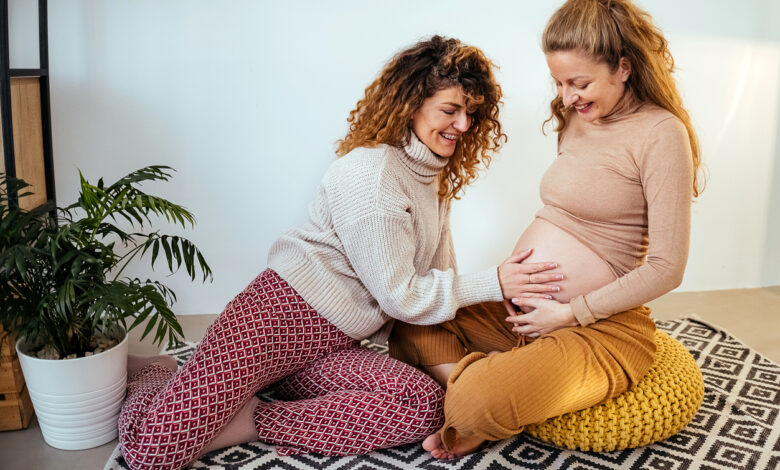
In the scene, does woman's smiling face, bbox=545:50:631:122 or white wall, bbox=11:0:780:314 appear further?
white wall, bbox=11:0:780:314

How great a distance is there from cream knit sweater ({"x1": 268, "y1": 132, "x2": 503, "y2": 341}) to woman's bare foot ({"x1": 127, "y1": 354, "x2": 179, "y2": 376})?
1.57 ft

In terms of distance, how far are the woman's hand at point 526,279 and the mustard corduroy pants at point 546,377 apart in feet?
0.38

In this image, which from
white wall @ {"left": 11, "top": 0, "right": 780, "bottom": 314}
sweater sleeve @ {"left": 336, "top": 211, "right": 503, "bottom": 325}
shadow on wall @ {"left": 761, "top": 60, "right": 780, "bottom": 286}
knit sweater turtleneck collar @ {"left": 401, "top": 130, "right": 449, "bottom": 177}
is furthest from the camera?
shadow on wall @ {"left": 761, "top": 60, "right": 780, "bottom": 286}

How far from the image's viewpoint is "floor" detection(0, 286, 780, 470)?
1722 millimetres

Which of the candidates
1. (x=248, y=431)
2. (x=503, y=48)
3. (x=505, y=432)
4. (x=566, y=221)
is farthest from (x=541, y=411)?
(x=503, y=48)

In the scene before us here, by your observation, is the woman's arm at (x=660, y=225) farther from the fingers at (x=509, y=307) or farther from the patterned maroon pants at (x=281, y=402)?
the patterned maroon pants at (x=281, y=402)

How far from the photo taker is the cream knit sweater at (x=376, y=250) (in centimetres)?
174

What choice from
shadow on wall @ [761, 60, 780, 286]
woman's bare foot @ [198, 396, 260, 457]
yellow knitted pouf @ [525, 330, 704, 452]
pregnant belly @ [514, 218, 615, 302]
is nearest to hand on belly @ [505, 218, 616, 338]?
pregnant belly @ [514, 218, 615, 302]

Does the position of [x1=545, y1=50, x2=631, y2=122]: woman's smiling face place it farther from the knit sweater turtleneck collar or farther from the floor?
the floor

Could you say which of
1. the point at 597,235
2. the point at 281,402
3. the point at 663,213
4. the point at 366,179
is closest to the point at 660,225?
the point at 663,213

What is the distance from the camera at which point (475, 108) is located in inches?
73.0

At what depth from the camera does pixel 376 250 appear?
173cm

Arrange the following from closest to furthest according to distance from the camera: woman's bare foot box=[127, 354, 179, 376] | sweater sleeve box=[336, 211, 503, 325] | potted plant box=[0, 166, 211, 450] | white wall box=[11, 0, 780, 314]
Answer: potted plant box=[0, 166, 211, 450]
sweater sleeve box=[336, 211, 503, 325]
woman's bare foot box=[127, 354, 179, 376]
white wall box=[11, 0, 780, 314]

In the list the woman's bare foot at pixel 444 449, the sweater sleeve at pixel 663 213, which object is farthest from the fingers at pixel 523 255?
the woman's bare foot at pixel 444 449
